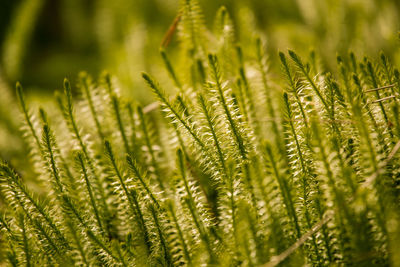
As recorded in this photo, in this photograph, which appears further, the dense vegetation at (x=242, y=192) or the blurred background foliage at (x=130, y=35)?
the blurred background foliage at (x=130, y=35)

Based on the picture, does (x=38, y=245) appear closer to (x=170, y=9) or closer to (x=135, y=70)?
(x=135, y=70)

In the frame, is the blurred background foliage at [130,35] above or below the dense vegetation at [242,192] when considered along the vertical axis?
above

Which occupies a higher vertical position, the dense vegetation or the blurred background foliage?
the blurred background foliage

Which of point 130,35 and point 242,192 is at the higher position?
point 130,35

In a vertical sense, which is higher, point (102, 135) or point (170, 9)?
point (170, 9)

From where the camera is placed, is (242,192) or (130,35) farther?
(130,35)

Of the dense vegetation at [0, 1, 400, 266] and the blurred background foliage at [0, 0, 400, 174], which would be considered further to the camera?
the blurred background foliage at [0, 0, 400, 174]

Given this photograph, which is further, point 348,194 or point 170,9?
point 170,9

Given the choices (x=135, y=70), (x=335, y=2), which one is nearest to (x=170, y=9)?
(x=135, y=70)
